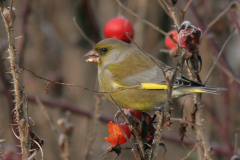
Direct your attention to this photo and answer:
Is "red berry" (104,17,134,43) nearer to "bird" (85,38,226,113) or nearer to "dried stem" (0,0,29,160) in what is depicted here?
"bird" (85,38,226,113)

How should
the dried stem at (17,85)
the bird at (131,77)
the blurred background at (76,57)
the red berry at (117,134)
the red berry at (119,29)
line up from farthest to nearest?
1. the blurred background at (76,57)
2. the red berry at (119,29)
3. the bird at (131,77)
4. the red berry at (117,134)
5. the dried stem at (17,85)

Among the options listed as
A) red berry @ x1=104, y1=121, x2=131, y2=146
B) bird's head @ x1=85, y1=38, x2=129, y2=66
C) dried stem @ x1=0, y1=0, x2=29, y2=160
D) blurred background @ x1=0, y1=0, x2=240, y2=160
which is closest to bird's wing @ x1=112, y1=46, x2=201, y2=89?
bird's head @ x1=85, y1=38, x2=129, y2=66

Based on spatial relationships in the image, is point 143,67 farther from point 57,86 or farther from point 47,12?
point 47,12

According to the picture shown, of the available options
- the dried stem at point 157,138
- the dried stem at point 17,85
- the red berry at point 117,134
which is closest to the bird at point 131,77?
the red berry at point 117,134

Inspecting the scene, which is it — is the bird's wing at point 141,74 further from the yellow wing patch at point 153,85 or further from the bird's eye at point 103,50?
the bird's eye at point 103,50

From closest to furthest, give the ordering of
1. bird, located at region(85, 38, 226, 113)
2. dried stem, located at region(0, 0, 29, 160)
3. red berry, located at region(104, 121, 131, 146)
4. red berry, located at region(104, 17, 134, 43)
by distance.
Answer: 1. dried stem, located at region(0, 0, 29, 160)
2. red berry, located at region(104, 121, 131, 146)
3. bird, located at region(85, 38, 226, 113)
4. red berry, located at region(104, 17, 134, 43)

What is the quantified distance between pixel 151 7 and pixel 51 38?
200 cm

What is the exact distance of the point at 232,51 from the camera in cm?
536

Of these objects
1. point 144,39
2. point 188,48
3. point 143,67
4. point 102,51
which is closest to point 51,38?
point 144,39

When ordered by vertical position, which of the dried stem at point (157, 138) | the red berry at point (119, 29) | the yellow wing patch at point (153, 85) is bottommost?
the dried stem at point (157, 138)

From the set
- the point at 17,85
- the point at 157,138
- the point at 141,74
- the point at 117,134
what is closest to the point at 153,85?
the point at 141,74

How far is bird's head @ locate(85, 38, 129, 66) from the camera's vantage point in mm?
3125

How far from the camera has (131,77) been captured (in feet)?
9.43

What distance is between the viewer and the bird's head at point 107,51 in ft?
10.3
